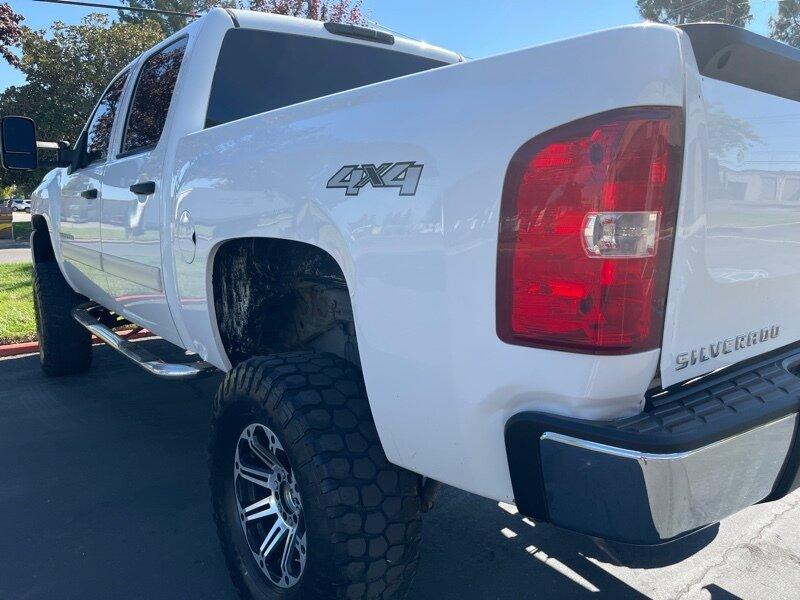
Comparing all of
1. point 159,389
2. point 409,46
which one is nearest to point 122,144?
point 409,46

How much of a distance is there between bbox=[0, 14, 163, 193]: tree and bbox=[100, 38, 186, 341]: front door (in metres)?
20.0

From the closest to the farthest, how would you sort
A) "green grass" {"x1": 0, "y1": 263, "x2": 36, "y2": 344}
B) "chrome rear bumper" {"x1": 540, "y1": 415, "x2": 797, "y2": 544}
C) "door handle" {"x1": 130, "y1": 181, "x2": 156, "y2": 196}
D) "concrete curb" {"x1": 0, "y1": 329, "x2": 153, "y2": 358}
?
1. "chrome rear bumper" {"x1": 540, "y1": 415, "x2": 797, "y2": 544}
2. "door handle" {"x1": 130, "y1": 181, "x2": 156, "y2": 196}
3. "concrete curb" {"x1": 0, "y1": 329, "x2": 153, "y2": 358}
4. "green grass" {"x1": 0, "y1": 263, "x2": 36, "y2": 344}

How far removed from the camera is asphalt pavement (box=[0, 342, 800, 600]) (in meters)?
2.55

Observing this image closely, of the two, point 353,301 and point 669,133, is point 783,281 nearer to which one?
point 669,133

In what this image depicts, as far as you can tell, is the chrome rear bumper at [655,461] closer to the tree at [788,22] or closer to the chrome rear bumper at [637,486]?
the chrome rear bumper at [637,486]

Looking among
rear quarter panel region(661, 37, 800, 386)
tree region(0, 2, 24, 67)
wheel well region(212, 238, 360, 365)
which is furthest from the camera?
tree region(0, 2, 24, 67)

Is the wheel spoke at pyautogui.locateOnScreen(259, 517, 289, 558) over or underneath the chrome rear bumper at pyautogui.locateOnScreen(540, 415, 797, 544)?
underneath

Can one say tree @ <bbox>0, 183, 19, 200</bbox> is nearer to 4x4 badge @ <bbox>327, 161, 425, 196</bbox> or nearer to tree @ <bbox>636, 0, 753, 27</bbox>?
tree @ <bbox>636, 0, 753, 27</bbox>

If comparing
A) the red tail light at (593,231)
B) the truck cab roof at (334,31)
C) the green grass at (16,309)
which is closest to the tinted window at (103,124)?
the truck cab roof at (334,31)

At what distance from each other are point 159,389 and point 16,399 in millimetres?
1020

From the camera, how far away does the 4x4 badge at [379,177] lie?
1633 millimetres

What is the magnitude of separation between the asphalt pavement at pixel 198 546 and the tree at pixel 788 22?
26.4m

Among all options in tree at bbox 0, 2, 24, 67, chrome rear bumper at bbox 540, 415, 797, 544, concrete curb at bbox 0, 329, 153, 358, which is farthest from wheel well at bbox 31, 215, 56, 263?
tree at bbox 0, 2, 24, 67

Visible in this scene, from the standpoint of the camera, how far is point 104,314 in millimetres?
4922
